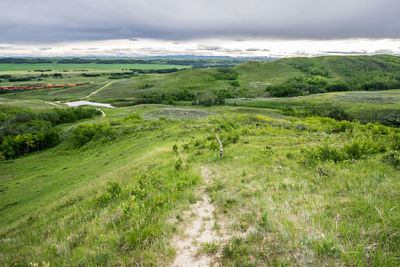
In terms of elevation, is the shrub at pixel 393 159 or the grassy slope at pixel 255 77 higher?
the grassy slope at pixel 255 77

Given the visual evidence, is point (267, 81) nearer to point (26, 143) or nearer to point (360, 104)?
point (360, 104)

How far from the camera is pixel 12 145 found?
45.2 meters

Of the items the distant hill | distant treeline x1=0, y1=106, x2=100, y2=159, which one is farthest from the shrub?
the distant hill

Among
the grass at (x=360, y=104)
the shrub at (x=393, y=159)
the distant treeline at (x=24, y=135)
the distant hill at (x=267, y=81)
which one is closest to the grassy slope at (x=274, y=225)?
the shrub at (x=393, y=159)

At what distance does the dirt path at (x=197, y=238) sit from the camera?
4430 mm

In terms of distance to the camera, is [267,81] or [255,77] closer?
[267,81]

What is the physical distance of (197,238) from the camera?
526 centimetres

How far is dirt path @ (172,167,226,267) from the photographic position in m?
4.43

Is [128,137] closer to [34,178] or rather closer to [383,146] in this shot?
[34,178]

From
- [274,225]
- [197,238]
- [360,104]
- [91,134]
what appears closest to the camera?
[274,225]

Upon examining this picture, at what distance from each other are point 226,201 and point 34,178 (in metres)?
33.1

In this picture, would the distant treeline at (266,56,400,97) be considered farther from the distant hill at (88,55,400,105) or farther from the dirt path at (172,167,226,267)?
the dirt path at (172,167,226,267)

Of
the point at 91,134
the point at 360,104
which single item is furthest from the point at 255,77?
the point at 91,134

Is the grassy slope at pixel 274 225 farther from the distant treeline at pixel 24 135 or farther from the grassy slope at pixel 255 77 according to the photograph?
the grassy slope at pixel 255 77
